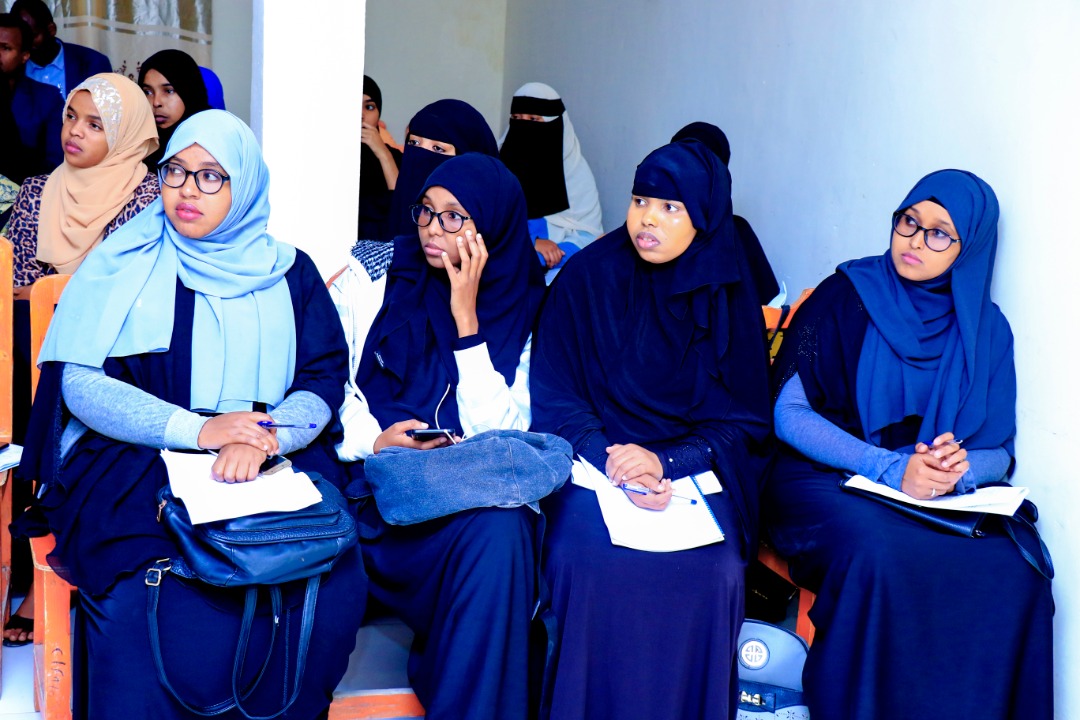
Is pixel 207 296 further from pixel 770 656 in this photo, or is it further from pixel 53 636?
pixel 770 656

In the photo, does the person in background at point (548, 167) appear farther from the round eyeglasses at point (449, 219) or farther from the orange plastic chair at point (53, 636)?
the orange plastic chair at point (53, 636)

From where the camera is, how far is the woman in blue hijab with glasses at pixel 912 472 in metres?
2.33

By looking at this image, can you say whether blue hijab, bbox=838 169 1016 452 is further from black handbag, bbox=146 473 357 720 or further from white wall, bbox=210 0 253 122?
white wall, bbox=210 0 253 122

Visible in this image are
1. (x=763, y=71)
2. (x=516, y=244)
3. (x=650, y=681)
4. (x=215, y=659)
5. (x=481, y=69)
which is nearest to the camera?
(x=215, y=659)

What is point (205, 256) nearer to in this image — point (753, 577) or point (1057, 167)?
point (753, 577)

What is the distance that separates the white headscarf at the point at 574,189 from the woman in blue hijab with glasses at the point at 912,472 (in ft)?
6.89

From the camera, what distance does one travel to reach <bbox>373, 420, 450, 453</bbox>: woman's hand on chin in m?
2.38

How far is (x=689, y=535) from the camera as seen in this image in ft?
7.59

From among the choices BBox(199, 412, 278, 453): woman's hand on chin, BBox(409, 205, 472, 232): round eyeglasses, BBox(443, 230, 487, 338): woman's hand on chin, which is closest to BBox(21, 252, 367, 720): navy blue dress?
BBox(199, 412, 278, 453): woman's hand on chin

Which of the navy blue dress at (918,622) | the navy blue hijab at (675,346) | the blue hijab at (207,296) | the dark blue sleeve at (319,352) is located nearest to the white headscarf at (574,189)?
the navy blue hijab at (675,346)

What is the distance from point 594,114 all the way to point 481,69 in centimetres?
146

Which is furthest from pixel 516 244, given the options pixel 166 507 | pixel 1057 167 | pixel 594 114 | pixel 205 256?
pixel 594 114

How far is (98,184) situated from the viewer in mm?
3062

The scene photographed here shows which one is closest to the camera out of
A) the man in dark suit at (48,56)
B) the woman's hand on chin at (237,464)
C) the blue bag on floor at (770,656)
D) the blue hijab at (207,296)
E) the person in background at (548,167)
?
the woman's hand on chin at (237,464)
